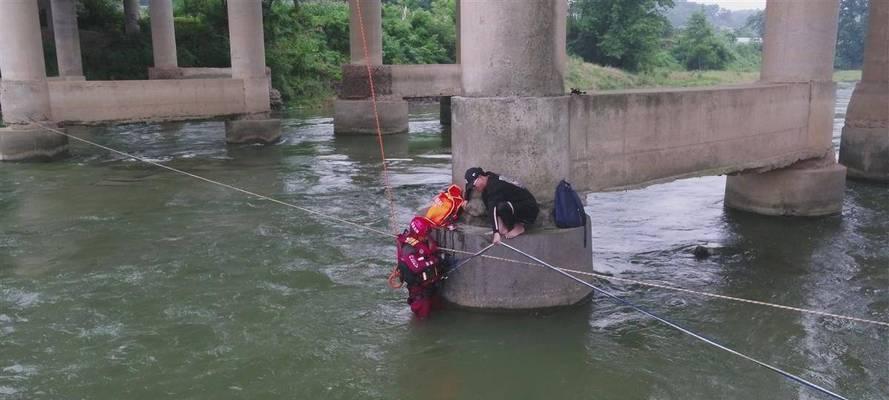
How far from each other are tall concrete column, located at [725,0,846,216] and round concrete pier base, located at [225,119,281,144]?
44.4ft

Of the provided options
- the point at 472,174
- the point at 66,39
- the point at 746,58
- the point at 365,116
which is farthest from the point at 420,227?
the point at 746,58

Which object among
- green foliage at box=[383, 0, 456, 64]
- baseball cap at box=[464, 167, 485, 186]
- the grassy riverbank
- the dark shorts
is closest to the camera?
the dark shorts

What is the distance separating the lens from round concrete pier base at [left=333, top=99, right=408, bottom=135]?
25.0m

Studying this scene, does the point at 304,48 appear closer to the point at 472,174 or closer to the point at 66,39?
the point at 66,39

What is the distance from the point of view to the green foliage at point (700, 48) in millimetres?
75250

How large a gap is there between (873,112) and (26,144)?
63.3 feet

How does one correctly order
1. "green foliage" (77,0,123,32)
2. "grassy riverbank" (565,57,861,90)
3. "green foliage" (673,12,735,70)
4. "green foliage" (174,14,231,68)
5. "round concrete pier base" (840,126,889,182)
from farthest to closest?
"green foliage" (673,12,735,70) < "grassy riverbank" (565,57,861,90) < "green foliage" (77,0,123,32) < "green foliage" (174,14,231,68) < "round concrete pier base" (840,126,889,182)

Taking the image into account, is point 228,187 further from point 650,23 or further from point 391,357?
point 650,23

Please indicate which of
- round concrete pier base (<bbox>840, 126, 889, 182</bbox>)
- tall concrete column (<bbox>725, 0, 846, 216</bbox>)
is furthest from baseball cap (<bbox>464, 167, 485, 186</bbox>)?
round concrete pier base (<bbox>840, 126, 889, 182</bbox>)

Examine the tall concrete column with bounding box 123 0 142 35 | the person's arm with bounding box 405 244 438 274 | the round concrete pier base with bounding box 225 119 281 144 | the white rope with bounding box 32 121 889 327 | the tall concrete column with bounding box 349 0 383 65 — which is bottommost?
the white rope with bounding box 32 121 889 327

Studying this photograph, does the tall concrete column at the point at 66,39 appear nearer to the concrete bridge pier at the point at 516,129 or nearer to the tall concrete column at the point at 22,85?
the tall concrete column at the point at 22,85

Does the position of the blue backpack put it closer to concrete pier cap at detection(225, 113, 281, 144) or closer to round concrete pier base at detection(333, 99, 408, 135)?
concrete pier cap at detection(225, 113, 281, 144)

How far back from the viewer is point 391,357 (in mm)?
7172

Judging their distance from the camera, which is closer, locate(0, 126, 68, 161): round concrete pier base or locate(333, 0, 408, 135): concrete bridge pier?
locate(0, 126, 68, 161): round concrete pier base
